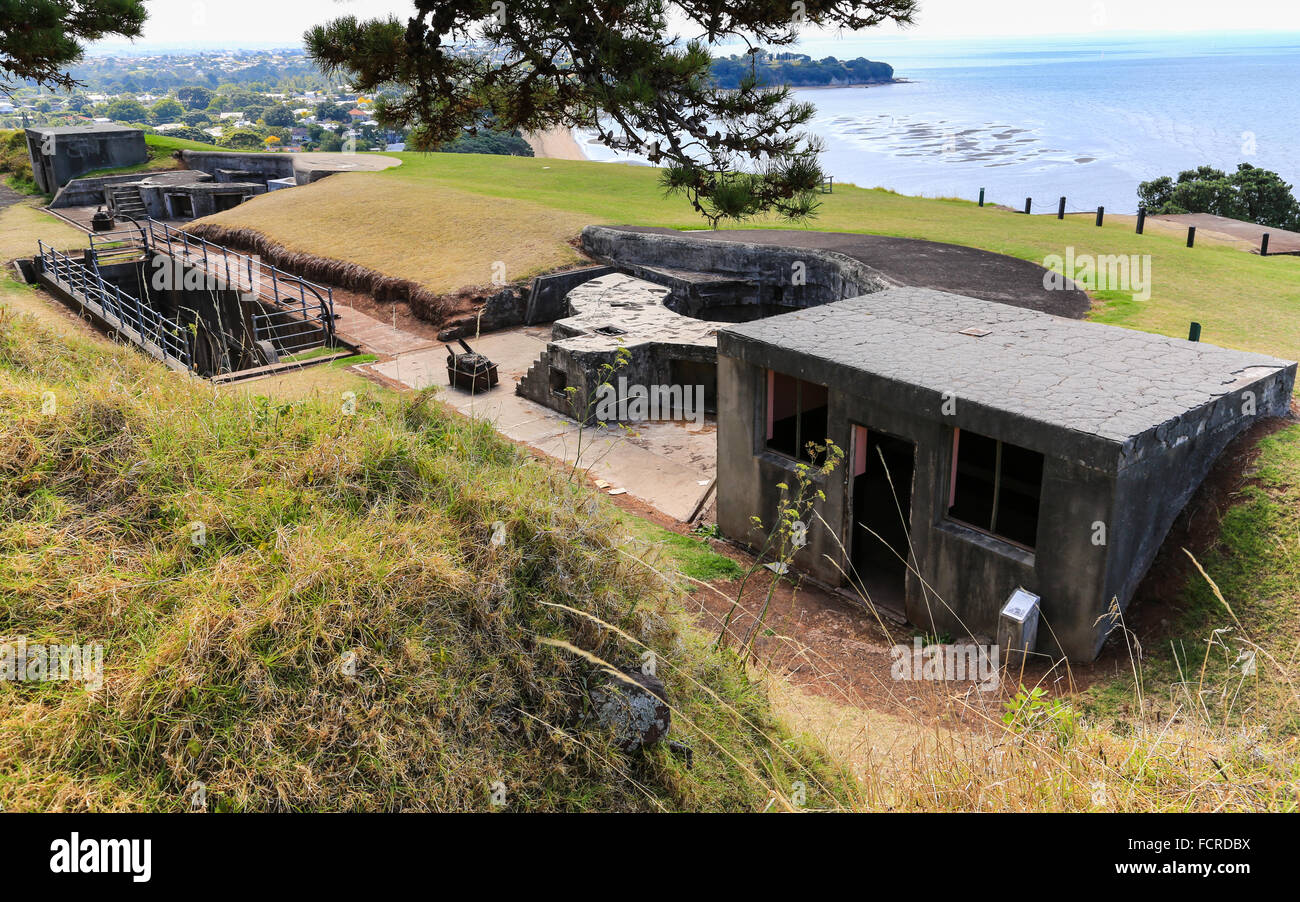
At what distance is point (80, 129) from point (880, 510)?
38.9 meters

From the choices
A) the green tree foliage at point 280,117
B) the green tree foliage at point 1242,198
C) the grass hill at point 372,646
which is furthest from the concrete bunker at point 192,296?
the green tree foliage at point 280,117

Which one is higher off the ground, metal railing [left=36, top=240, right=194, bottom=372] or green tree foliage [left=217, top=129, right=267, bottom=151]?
green tree foliage [left=217, top=129, right=267, bottom=151]

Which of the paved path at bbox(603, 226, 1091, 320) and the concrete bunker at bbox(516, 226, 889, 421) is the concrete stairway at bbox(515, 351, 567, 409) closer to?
the concrete bunker at bbox(516, 226, 889, 421)

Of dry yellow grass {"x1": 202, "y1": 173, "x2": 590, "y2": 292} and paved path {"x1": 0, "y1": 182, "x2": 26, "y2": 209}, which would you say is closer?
dry yellow grass {"x1": 202, "y1": 173, "x2": 590, "y2": 292}

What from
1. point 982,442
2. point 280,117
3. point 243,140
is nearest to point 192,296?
point 982,442

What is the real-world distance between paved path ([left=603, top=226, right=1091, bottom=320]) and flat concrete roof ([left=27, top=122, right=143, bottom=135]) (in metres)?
26.0

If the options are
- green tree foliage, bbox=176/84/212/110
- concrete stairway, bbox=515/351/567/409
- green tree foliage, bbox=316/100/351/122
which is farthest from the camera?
green tree foliage, bbox=176/84/212/110

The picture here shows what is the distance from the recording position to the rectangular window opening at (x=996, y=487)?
10.3 metres

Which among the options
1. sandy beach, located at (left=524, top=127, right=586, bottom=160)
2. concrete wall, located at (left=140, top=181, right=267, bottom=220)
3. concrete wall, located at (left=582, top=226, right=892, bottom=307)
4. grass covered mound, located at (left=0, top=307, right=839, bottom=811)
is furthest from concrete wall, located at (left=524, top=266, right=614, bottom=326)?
sandy beach, located at (left=524, top=127, right=586, bottom=160)

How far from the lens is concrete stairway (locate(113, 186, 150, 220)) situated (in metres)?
33.8

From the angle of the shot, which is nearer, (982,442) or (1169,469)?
(1169,469)

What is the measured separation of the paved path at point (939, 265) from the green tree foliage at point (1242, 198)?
27.2m

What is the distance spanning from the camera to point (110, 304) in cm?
2119

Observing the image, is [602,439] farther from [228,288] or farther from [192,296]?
[192,296]
